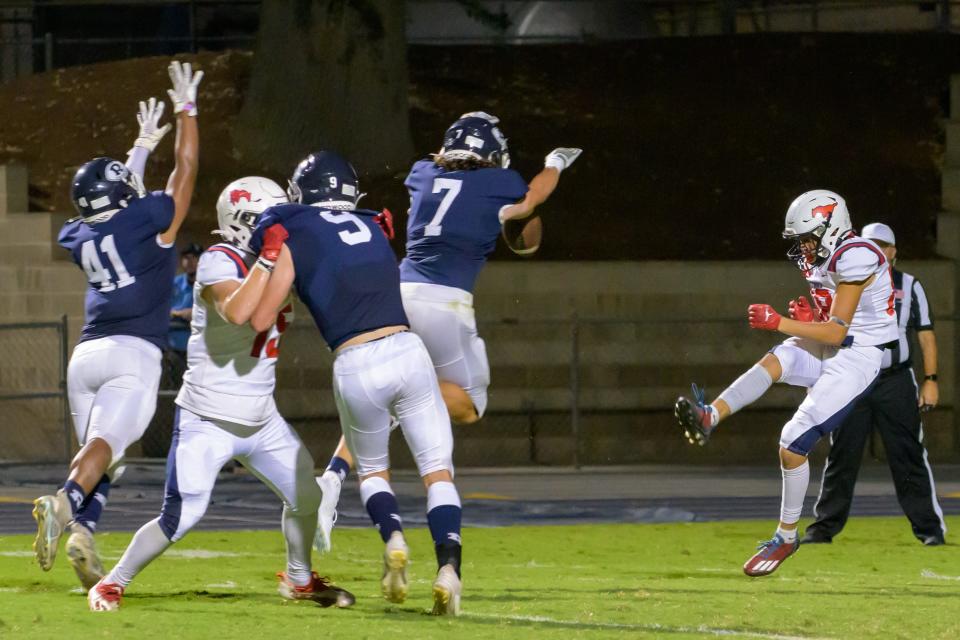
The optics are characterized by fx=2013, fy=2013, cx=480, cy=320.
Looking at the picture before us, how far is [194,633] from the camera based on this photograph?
27.3ft

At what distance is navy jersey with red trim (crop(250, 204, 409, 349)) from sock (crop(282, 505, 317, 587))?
89 centimetres

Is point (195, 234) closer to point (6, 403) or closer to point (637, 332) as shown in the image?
point (6, 403)

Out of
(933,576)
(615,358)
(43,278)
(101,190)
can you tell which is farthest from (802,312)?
(43,278)

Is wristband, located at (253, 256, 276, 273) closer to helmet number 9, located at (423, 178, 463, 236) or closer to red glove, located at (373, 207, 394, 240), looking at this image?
red glove, located at (373, 207, 394, 240)

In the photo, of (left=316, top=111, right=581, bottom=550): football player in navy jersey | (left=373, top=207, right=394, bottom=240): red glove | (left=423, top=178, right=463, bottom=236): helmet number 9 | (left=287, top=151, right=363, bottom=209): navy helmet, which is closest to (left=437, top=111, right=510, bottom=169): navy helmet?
(left=316, top=111, right=581, bottom=550): football player in navy jersey

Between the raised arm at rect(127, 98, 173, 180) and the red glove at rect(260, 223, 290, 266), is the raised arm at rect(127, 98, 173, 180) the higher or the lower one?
the higher one

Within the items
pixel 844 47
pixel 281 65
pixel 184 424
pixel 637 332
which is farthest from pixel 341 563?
pixel 844 47

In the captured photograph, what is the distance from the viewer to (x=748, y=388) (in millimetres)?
11477

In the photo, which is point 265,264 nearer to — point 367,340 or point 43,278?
point 367,340

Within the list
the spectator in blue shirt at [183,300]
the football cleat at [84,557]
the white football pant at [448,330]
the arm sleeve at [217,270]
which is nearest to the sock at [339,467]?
the white football pant at [448,330]

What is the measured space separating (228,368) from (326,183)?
95 cm

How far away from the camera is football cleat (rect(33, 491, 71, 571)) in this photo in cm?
936

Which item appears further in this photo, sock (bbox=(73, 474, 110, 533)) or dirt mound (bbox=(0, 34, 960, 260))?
dirt mound (bbox=(0, 34, 960, 260))

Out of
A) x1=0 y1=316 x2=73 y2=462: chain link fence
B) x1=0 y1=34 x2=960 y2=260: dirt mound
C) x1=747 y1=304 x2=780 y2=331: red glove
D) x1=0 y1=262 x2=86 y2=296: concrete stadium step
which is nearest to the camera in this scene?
x1=747 y1=304 x2=780 y2=331: red glove
